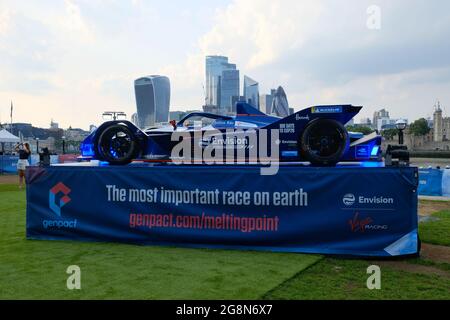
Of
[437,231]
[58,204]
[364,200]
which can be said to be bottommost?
[437,231]

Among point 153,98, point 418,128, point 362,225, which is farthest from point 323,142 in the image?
point 418,128

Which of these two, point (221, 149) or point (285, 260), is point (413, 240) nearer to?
point (285, 260)

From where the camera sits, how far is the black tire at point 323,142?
19.1ft

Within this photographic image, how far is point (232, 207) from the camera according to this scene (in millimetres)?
5559

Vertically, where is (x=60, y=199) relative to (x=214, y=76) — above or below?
below

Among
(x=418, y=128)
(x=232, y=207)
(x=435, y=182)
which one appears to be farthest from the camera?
(x=418, y=128)

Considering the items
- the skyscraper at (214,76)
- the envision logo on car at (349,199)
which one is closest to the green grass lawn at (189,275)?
the envision logo on car at (349,199)

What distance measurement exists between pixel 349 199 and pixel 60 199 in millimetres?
4138

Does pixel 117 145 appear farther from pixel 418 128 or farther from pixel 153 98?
pixel 418 128

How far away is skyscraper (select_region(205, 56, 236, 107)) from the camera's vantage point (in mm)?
25977

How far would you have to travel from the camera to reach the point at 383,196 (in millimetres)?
5039
